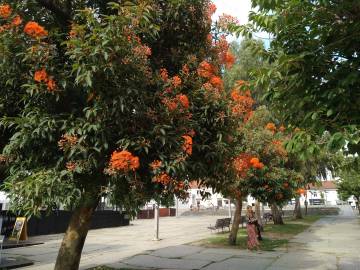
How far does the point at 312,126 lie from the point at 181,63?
273cm

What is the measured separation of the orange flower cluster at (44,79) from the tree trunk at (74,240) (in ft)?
8.74

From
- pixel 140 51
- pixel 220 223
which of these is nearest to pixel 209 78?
pixel 140 51

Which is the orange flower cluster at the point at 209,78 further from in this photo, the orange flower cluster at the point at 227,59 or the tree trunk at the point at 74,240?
the tree trunk at the point at 74,240

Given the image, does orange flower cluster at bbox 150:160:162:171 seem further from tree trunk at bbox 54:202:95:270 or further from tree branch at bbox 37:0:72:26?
tree branch at bbox 37:0:72:26

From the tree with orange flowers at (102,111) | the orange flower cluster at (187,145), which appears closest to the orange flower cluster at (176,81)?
the tree with orange flowers at (102,111)

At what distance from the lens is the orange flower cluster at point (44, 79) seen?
18.0 feet

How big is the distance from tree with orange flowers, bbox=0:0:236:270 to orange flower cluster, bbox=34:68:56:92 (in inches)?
0.5

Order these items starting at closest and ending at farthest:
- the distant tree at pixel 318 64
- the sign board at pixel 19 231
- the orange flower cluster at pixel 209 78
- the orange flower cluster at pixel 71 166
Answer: the distant tree at pixel 318 64 → the orange flower cluster at pixel 71 166 → the orange flower cluster at pixel 209 78 → the sign board at pixel 19 231

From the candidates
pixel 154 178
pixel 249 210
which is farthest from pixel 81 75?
pixel 249 210

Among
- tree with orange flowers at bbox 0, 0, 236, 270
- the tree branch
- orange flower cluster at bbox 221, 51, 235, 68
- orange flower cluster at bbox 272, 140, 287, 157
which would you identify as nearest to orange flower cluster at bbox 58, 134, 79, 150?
tree with orange flowers at bbox 0, 0, 236, 270

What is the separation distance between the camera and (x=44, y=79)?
218 inches

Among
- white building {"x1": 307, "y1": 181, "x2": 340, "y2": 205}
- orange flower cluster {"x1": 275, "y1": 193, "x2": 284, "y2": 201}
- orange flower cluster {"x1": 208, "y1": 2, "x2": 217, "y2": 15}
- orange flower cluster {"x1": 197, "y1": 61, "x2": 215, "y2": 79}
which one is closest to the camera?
orange flower cluster {"x1": 197, "y1": 61, "x2": 215, "y2": 79}

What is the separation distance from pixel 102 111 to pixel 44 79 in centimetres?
87

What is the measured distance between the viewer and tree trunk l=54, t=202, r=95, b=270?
7.46m
